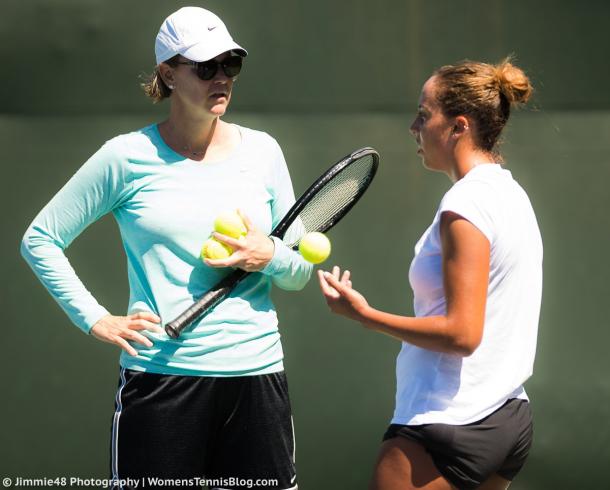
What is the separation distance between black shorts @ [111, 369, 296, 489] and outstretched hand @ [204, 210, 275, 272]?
11.3 inches

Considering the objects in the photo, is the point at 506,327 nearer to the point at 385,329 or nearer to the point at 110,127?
the point at 385,329

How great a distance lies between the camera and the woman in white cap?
8.30ft

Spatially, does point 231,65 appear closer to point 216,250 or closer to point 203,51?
point 203,51

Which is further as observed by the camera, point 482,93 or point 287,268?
point 287,268

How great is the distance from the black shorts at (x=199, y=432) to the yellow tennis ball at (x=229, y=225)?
1.20 feet

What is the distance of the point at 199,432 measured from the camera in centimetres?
254

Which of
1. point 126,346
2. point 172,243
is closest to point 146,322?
point 126,346

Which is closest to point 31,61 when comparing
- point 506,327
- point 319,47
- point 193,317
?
point 319,47

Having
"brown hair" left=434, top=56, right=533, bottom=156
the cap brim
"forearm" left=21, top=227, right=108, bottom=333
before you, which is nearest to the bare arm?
"brown hair" left=434, top=56, right=533, bottom=156

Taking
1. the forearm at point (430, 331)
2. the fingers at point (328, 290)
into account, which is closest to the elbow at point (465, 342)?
the forearm at point (430, 331)

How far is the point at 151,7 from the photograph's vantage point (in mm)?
3758

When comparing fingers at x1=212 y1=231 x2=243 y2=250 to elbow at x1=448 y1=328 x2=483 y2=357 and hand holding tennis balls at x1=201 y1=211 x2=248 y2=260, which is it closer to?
hand holding tennis balls at x1=201 y1=211 x2=248 y2=260

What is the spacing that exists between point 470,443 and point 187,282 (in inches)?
32.9

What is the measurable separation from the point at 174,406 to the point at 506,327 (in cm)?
86
